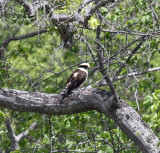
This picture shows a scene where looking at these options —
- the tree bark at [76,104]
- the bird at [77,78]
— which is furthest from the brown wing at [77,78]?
the tree bark at [76,104]

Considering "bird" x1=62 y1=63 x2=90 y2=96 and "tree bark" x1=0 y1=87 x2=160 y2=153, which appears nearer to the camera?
"tree bark" x1=0 y1=87 x2=160 y2=153

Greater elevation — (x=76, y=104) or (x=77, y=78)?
(x=76, y=104)

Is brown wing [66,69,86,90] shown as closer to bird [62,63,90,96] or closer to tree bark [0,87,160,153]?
bird [62,63,90,96]

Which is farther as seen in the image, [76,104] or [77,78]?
[77,78]

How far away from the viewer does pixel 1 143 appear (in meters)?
→ 5.69

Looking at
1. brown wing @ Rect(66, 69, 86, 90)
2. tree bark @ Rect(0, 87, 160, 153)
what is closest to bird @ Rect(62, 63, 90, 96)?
brown wing @ Rect(66, 69, 86, 90)

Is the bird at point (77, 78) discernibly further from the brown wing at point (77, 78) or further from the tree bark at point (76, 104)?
the tree bark at point (76, 104)

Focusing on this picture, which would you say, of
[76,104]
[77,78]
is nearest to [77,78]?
[77,78]

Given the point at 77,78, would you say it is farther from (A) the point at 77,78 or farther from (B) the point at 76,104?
(B) the point at 76,104

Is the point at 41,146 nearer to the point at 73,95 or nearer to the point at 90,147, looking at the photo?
the point at 90,147

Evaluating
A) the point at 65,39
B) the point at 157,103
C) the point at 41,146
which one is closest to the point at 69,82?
the point at 65,39

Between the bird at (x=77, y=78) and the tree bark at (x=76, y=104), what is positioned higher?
the tree bark at (x=76, y=104)

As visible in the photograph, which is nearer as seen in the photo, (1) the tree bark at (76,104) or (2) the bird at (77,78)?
(1) the tree bark at (76,104)

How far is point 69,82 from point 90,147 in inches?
39.8
